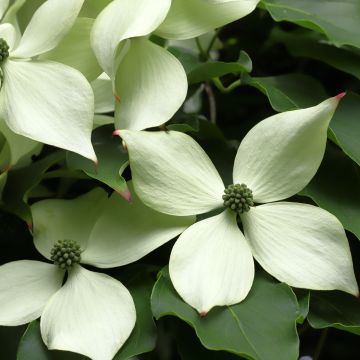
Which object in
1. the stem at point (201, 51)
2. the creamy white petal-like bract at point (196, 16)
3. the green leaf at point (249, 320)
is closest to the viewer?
the green leaf at point (249, 320)

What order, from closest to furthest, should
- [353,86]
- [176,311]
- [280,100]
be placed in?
1. [176,311]
2. [280,100]
3. [353,86]

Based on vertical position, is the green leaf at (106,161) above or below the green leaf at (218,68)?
below

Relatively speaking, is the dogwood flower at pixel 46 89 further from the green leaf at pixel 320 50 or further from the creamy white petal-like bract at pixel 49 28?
the green leaf at pixel 320 50

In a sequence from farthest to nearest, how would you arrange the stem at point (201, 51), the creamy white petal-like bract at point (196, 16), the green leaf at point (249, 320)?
the stem at point (201, 51), the creamy white petal-like bract at point (196, 16), the green leaf at point (249, 320)

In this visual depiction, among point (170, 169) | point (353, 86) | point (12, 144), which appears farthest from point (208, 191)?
point (353, 86)

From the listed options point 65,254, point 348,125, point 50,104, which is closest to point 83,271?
point 65,254

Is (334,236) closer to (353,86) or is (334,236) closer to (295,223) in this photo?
(295,223)

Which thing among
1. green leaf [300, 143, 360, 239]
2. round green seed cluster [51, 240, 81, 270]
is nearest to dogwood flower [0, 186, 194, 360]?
round green seed cluster [51, 240, 81, 270]

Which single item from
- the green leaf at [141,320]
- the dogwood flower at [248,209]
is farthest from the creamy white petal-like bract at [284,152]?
the green leaf at [141,320]
